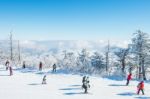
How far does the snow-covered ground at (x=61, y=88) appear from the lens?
104 ft

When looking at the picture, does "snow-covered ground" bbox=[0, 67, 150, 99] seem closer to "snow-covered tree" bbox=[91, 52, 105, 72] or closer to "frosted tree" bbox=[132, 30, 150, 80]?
Answer: "frosted tree" bbox=[132, 30, 150, 80]

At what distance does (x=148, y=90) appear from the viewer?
3541 cm

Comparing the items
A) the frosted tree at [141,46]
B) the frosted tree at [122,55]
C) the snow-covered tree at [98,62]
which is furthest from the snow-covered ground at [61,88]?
the snow-covered tree at [98,62]

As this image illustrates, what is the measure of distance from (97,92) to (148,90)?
255 inches

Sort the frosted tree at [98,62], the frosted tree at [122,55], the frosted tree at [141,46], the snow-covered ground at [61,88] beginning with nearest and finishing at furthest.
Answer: the snow-covered ground at [61,88], the frosted tree at [141,46], the frosted tree at [122,55], the frosted tree at [98,62]

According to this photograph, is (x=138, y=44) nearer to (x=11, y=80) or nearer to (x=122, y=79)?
(x=122, y=79)

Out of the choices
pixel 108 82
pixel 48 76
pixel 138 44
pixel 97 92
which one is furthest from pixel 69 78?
pixel 138 44

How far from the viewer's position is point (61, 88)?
36594 millimetres

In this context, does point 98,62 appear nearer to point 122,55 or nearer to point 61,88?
point 122,55

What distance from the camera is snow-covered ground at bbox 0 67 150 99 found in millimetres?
31812

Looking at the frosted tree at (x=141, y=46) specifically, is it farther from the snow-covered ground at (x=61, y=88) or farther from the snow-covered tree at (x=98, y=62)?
the snow-covered tree at (x=98, y=62)

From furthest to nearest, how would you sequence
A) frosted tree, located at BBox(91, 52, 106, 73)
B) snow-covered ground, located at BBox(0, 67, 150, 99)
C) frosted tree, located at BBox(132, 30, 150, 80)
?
frosted tree, located at BBox(91, 52, 106, 73)
frosted tree, located at BBox(132, 30, 150, 80)
snow-covered ground, located at BBox(0, 67, 150, 99)

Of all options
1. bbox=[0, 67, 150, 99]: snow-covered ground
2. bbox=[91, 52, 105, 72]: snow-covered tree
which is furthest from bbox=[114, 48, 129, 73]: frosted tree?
bbox=[0, 67, 150, 99]: snow-covered ground

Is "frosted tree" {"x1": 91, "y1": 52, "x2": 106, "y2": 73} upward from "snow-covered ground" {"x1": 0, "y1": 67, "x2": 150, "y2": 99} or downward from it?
upward
